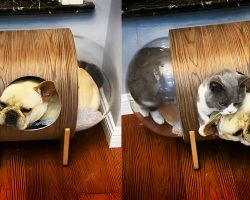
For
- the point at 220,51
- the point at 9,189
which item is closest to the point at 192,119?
the point at 220,51

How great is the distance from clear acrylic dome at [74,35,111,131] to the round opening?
0.17 m

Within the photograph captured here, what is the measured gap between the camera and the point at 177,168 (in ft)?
4.44

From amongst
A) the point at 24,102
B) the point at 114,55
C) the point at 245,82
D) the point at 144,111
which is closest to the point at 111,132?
the point at 144,111

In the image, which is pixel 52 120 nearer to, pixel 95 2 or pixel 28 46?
pixel 28 46

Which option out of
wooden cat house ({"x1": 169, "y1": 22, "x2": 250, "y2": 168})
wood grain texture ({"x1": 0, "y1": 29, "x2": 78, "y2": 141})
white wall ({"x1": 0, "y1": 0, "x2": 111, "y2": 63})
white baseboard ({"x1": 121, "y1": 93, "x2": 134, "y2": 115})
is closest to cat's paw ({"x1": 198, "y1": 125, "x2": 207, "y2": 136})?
wooden cat house ({"x1": 169, "y1": 22, "x2": 250, "y2": 168})

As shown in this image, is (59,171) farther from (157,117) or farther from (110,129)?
(157,117)

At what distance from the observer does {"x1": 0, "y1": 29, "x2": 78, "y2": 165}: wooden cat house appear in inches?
46.1

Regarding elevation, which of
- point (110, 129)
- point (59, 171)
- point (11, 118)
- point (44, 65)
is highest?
point (44, 65)

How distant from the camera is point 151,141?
4.58 feet

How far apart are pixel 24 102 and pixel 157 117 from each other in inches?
16.9

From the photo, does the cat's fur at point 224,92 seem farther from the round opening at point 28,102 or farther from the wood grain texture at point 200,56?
the round opening at point 28,102

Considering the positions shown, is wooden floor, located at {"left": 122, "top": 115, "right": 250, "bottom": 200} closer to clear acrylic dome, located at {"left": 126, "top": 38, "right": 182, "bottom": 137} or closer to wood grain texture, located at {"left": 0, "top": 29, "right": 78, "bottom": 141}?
clear acrylic dome, located at {"left": 126, "top": 38, "right": 182, "bottom": 137}

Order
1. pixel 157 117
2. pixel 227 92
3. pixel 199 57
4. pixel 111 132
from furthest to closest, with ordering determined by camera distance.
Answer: pixel 111 132 < pixel 157 117 < pixel 199 57 < pixel 227 92

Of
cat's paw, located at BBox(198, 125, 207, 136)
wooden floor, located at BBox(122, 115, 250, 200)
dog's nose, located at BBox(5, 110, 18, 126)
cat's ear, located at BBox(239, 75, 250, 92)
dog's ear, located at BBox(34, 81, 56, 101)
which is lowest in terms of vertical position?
wooden floor, located at BBox(122, 115, 250, 200)
